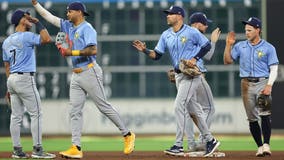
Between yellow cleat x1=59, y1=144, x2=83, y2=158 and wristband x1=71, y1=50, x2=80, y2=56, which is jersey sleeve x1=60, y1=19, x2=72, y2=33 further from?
yellow cleat x1=59, y1=144, x2=83, y2=158

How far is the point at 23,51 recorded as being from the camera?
1052 cm

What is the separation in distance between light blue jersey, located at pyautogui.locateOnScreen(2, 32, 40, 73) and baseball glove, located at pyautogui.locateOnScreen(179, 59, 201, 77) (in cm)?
180

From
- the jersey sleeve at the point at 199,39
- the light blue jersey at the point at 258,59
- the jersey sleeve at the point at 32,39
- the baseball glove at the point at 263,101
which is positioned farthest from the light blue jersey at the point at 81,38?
the baseball glove at the point at 263,101

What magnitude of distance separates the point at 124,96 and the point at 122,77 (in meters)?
0.43

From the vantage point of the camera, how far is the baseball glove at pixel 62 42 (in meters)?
10.2

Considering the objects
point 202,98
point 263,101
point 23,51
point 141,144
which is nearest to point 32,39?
point 23,51

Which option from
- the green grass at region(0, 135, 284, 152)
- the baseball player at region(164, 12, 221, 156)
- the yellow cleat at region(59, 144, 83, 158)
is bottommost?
the green grass at region(0, 135, 284, 152)

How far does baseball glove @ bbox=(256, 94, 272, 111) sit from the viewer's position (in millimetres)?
10539

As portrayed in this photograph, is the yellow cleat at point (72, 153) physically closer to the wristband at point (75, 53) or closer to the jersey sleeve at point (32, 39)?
the wristband at point (75, 53)

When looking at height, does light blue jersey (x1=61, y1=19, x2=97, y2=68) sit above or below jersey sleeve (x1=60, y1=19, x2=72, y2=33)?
below

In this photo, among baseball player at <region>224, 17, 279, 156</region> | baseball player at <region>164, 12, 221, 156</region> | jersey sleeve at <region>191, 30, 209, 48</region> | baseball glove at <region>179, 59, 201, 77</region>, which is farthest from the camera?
baseball player at <region>164, 12, 221, 156</region>

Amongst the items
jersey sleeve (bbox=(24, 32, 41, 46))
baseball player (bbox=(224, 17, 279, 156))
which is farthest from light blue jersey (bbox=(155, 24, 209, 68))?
jersey sleeve (bbox=(24, 32, 41, 46))

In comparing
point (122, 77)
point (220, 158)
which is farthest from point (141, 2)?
point (220, 158)

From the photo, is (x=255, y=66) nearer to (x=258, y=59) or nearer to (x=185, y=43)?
(x=258, y=59)
